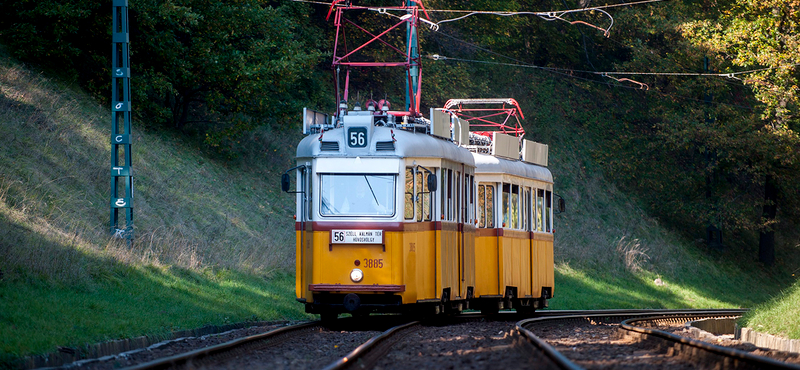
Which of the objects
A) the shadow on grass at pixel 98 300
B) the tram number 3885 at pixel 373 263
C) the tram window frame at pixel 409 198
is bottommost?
the shadow on grass at pixel 98 300

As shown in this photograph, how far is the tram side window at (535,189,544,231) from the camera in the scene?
72.0ft

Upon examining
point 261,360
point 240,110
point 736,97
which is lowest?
point 261,360

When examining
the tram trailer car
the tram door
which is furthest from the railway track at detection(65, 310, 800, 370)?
the tram door

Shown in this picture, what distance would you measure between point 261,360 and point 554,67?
39199mm

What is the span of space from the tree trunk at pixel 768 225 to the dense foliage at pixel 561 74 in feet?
0.42

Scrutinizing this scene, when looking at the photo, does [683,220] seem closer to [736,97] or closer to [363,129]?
[736,97]

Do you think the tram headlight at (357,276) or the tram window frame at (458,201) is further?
the tram window frame at (458,201)

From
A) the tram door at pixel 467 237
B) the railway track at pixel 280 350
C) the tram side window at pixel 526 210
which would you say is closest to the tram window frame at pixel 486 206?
the tram door at pixel 467 237

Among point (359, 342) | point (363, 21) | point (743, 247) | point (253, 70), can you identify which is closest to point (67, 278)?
point (359, 342)

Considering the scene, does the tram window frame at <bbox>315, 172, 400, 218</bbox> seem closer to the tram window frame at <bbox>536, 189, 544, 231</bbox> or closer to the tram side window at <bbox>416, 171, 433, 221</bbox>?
the tram side window at <bbox>416, 171, 433, 221</bbox>

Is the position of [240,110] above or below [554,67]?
below

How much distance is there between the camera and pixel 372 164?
15438 mm

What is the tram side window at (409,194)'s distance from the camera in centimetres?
1541

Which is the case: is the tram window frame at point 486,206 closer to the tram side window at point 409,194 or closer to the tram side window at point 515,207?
the tram side window at point 515,207
